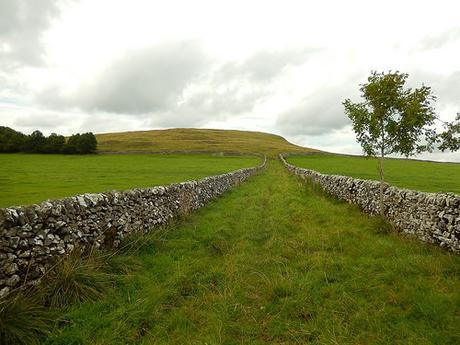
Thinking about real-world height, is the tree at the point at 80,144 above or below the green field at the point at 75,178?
above

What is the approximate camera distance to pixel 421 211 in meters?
9.91

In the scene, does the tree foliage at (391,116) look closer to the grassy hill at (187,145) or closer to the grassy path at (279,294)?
the grassy path at (279,294)

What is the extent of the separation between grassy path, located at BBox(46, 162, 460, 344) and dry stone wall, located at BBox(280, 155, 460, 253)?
478mm

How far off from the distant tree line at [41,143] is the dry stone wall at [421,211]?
72.6 m

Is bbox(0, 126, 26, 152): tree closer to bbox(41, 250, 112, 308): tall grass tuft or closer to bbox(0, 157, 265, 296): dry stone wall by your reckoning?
bbox(0, 157, 265, 296): dry stone wall

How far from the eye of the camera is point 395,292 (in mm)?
6496

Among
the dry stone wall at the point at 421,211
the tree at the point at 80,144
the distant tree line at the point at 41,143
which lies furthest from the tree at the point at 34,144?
the dry stone wall at the point at 421,211

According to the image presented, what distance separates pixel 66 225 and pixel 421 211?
30.4 feet

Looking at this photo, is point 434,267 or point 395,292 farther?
point 434,267

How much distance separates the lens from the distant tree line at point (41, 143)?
73312 mm

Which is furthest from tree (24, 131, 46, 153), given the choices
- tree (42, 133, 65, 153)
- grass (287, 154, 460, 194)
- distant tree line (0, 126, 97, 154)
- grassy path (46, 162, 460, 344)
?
grassy path (46, 162, 460, 344)

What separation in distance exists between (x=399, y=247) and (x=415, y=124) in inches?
209

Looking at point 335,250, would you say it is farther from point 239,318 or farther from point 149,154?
point 149,154

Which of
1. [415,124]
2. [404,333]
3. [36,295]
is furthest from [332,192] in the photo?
[36,295]
